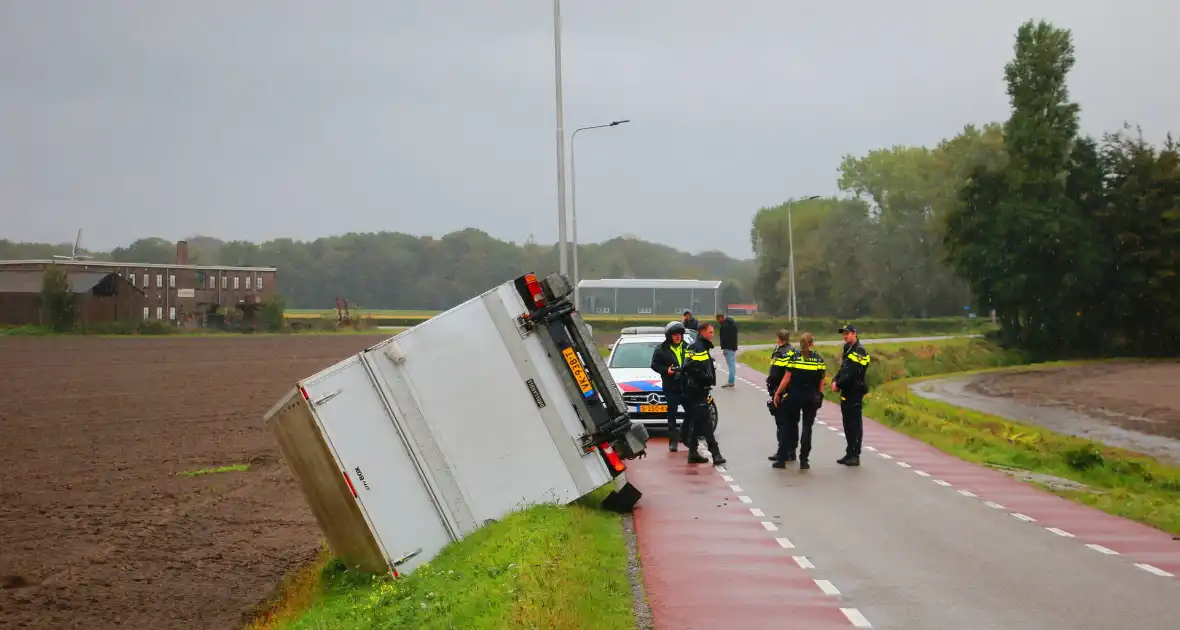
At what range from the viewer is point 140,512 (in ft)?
55.3

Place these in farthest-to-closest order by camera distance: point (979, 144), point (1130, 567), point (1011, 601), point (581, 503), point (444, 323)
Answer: point (979, 144), point (581, 503), point (444, 323), point (1130, 567), point (1011, 601)

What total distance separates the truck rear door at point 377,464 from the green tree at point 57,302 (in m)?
79.0

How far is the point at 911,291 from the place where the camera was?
10475 cm

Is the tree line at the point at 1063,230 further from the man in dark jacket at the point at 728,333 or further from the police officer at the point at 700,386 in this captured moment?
the police officer at the point at 700,386

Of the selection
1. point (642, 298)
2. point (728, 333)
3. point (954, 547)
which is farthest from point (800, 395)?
point (642, 298)

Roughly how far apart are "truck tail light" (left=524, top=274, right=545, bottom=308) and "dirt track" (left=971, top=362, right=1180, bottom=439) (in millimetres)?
18622

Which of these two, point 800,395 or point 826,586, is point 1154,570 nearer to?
point 826,586

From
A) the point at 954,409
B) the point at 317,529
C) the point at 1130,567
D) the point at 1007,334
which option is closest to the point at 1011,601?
the point at 1130,567

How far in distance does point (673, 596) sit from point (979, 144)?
96337mm

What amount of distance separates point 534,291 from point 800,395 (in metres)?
5.98

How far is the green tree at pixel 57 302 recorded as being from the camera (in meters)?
83.8

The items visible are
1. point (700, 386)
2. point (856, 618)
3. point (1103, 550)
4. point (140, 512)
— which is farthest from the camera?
point (700, 386)

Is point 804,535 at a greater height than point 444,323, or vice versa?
point 444,323

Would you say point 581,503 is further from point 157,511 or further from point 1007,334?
point 1007,334
